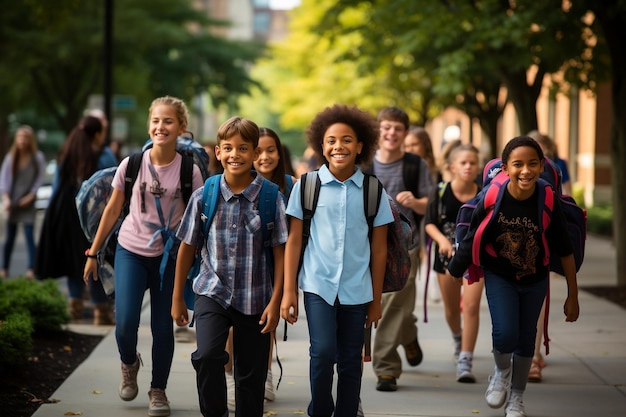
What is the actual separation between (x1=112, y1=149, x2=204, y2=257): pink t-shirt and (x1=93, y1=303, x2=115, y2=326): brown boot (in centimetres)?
376

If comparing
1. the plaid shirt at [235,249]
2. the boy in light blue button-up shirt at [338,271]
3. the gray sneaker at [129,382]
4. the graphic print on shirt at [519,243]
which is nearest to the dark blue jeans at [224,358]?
the plaid shirt at [235,249]

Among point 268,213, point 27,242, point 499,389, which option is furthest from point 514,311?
point 27,242

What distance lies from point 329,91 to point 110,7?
2314 cm

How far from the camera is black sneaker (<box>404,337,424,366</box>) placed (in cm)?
785

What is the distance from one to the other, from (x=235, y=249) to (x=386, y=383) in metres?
2.25

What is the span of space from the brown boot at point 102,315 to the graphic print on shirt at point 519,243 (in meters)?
4.90

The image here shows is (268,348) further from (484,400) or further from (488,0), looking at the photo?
(488,0)

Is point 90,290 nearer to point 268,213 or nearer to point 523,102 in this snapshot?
point 268,213

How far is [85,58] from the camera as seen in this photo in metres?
31.5

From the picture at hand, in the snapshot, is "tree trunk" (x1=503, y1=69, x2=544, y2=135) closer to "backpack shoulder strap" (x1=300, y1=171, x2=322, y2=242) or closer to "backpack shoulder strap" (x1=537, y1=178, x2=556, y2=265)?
"backpack shoulder strap" (x1=537, y1=178, x2=556, y2=265)

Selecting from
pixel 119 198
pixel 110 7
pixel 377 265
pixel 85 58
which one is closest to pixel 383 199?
pixel 377 265

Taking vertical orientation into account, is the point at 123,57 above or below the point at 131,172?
above

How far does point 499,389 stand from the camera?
6285 mm

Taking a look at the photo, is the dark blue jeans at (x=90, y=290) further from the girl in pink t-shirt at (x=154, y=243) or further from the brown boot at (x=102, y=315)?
the girl in pink t-shirt at (x=154, y=243)
